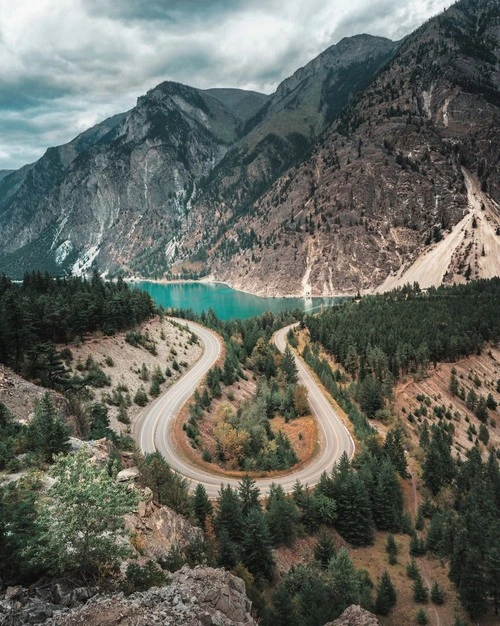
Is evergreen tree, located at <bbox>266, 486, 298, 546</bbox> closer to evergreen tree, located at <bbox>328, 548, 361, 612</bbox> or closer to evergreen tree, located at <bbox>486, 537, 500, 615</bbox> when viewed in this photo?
evergreen tree, located at <bbox>328, 548, 361, 612</bbox>

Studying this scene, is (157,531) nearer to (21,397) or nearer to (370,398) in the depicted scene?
(21,397)

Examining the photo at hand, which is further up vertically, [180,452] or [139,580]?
[139,580]

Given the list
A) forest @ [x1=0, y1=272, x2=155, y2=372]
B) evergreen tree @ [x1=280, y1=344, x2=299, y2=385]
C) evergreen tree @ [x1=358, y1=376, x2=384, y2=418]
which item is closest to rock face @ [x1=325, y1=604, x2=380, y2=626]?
forest @ [x1=0, y1=272, x2=155, y2=372]

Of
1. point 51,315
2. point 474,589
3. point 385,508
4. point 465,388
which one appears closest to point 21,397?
point 51,315

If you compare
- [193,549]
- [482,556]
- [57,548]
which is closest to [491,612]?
[482,556]

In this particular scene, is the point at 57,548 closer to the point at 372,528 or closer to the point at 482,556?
the point at 482,556
